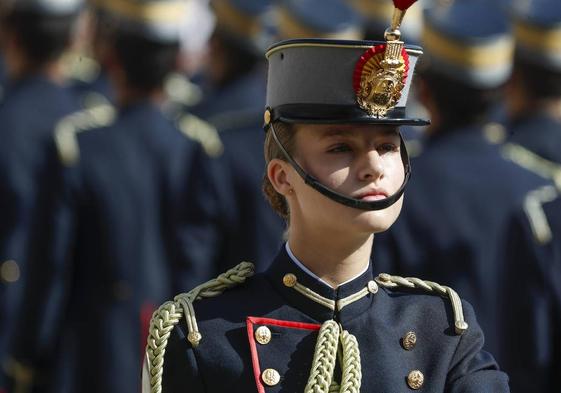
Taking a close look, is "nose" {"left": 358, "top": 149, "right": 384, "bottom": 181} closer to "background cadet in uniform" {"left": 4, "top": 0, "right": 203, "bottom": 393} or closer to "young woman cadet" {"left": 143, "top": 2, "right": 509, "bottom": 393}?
"young woman cadet" {"left": 143, "top": 2, "right": 509, "bottom": 393}

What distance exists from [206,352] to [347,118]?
28.4 inches

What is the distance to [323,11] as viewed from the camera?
9977 mm

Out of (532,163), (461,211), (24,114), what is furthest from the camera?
(24,114)

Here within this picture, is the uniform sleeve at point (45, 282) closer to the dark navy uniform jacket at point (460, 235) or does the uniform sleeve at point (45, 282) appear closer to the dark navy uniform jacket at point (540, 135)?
the dark navy uniform jacket at point (460, 235)

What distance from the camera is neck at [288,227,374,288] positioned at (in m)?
4.88

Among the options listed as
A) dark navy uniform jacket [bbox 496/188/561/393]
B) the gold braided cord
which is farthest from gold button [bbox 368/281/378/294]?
dark navy uniform jacket [bbox 496/188/561/393]

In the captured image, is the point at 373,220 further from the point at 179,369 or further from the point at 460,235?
the point at 460,235

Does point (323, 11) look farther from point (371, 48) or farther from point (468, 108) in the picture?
point (371, 48)

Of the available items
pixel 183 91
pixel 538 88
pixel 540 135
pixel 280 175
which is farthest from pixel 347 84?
pixel 183 91

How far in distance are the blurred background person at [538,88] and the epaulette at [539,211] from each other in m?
1.12

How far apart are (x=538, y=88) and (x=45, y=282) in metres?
2.63

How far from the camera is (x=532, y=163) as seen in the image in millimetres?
8305

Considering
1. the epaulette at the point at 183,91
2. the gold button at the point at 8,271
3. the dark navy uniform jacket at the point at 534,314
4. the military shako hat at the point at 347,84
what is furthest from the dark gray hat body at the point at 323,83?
the epaulette at the point at 183,91

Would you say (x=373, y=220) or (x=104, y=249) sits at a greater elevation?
(x=373, y=220)
